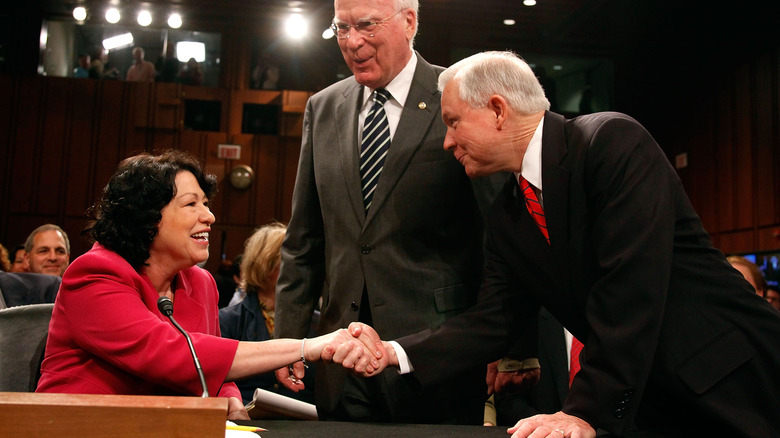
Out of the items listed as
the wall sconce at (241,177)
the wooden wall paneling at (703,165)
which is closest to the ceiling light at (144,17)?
the wall sconce at (241,177)

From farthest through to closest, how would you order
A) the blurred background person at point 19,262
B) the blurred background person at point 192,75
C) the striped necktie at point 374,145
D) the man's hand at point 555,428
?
the blurred background person at point 192,75 < the blurred background person at point 19,262 < the striped necktie at point 374,145 < the man's hand at point 555,428

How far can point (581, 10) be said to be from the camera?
876cm

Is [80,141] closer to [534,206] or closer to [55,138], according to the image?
[55,138]

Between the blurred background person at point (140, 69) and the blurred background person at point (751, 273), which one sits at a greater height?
the blurred background person at point (140, 69)

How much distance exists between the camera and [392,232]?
1848 millimetres

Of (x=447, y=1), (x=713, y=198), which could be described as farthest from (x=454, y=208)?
(x=713, y=198)

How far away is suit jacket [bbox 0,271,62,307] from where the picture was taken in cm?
355

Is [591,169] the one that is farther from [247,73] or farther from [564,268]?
[247,73]

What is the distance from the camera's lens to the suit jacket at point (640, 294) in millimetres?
1321

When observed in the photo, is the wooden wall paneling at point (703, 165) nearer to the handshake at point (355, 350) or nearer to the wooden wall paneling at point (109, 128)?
the wooden wall paneling at point (109, 128)

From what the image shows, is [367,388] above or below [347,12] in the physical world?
below

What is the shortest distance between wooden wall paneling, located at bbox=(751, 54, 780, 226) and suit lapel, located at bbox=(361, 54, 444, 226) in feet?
24.1

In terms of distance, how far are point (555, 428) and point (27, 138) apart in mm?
10125

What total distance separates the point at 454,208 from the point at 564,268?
1.48 ft
